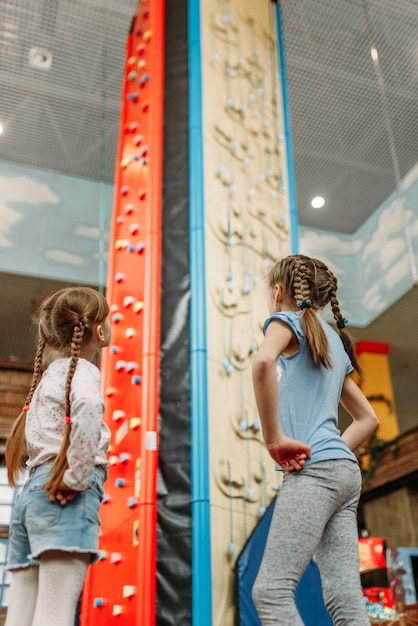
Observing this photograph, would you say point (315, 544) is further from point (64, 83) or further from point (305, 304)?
point (64, 83)

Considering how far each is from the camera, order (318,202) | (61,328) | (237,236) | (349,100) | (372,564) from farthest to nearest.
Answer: (318,202)
(349,100)
(372,564)
(237,236)
(61,328)

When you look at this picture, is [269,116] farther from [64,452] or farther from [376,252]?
[376,252]

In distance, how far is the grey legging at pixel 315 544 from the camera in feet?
4.58

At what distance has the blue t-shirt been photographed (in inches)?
62.7

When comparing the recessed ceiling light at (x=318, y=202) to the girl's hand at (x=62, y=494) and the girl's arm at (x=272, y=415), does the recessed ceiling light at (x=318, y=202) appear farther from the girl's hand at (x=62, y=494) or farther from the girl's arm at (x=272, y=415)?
the girl's hand at (x=62, y=494)

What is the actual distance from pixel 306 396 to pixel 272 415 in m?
0.14

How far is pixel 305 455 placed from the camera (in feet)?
4.99

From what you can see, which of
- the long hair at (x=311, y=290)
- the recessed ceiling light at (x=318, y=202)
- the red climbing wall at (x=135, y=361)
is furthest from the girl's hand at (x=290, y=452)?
the recessed ceiling light at (x=318, y=202)

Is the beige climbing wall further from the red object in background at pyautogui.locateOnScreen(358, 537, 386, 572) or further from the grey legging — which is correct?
the red object in background at pyautogui.locateOnScreen(358, 537, 386, 572)

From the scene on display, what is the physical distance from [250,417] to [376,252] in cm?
642

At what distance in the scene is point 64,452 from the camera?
1594 mm

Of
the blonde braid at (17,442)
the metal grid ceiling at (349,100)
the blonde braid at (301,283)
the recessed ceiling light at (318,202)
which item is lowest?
the blonde braid at (17,442)

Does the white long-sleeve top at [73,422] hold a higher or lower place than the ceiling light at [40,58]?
lower

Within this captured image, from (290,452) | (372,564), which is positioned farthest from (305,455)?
(372,564)
